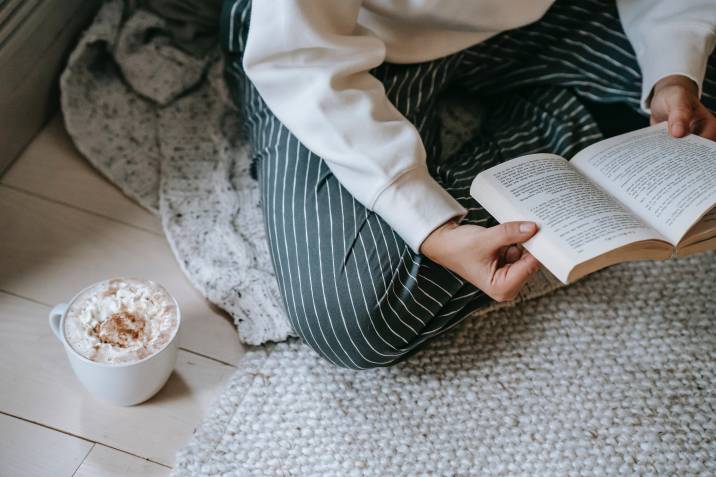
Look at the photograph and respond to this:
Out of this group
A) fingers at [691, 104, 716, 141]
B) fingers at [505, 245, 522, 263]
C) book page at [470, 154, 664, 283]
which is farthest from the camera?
fingers at [691, 104, 716, 141]

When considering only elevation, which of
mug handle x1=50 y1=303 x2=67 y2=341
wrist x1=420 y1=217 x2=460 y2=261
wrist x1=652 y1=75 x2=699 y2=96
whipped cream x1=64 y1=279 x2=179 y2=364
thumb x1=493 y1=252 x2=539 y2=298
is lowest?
mug handle x1=50 y1=303 x2=67 y2=341

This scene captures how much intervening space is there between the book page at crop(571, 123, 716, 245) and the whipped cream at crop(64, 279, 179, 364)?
47 cm

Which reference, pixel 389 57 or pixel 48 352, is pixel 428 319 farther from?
pixel 48 352

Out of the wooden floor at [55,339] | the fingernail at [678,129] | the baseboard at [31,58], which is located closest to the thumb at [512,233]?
the fingernail at [678,129]

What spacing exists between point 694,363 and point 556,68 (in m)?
0.43

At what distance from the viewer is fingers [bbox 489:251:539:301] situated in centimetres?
74

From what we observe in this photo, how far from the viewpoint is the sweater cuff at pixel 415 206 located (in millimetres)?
775

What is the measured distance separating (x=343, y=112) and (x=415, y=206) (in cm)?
12

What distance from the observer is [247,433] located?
87 cm

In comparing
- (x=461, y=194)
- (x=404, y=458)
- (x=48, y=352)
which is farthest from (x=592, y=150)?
(x=48, y=352)

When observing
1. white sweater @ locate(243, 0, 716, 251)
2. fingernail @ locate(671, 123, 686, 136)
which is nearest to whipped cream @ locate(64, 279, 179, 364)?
white sweater @ locate(243, 0, 716, 251)

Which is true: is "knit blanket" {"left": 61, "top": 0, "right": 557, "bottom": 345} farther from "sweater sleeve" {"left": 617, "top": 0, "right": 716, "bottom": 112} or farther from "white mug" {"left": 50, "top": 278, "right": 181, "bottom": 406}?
"sweater sleeve" {"left": 617, "top": 0, "right": 716, "bottom": 112}

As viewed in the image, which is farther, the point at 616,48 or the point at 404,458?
the point at 616,48

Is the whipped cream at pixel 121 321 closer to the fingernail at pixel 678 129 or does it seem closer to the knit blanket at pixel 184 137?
the knit blanket at pixel 184 137
